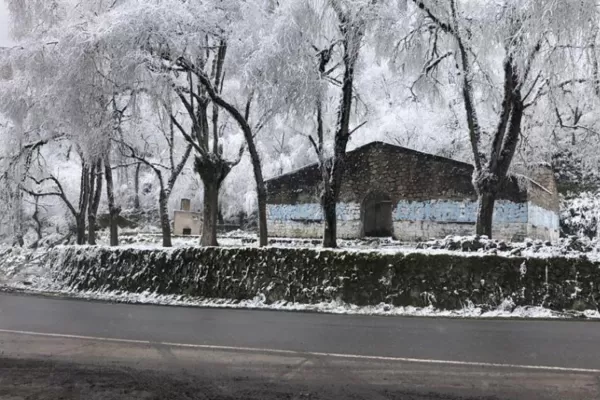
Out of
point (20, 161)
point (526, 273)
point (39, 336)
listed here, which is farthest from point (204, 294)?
point (20, 161)

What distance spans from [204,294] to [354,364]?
329 inches

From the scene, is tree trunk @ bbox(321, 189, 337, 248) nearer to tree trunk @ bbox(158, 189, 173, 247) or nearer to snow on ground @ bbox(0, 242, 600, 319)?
snow on ground @ bbox(0, 242, 600, 319)

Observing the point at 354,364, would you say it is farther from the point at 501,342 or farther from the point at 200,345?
the point at 501,342

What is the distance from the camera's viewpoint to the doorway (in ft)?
93.4

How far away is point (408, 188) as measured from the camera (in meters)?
26.4

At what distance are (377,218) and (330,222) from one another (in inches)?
581

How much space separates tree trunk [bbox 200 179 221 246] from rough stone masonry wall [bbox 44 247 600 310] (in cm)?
382

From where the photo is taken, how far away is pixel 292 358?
6.73 metres

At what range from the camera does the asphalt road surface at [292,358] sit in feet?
17.1

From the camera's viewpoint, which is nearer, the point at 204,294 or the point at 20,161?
the point at 204,294

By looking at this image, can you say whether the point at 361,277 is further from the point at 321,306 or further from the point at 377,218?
the point at 377,218

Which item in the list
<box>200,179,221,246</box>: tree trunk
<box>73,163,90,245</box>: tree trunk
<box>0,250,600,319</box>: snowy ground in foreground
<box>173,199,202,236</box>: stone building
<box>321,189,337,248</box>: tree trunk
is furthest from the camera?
<box>173,199,202,236</box>: stone building

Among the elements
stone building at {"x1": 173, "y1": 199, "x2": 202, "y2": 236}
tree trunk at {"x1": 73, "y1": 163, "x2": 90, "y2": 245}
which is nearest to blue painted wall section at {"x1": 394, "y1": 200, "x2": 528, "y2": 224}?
tree trunk at {"x1": 73, "y1": 163, "x2": 90, "y2": 245}

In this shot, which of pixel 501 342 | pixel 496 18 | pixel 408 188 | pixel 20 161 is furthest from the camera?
pixel 408 188
